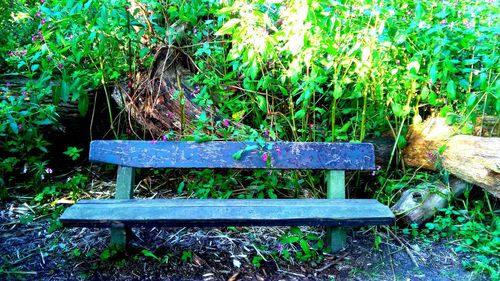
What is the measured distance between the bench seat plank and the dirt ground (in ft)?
1.20

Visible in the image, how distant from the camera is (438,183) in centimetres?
315

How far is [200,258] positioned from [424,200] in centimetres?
159

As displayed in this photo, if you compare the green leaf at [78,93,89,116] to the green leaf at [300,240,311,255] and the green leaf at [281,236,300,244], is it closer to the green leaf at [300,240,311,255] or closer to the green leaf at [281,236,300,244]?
the green leaf at [281,236,300,244]

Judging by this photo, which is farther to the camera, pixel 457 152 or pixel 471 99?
pixel 457 152

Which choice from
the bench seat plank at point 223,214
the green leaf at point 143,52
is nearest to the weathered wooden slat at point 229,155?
the bench seat plank at point 223,214

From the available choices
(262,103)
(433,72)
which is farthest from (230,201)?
(433,72)

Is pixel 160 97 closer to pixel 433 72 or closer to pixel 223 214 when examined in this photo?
pixel 223 214

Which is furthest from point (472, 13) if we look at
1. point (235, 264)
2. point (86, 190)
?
point (86, 190)

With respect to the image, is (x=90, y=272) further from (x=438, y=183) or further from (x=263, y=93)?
(x=438, y=183)

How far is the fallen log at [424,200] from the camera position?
118 inches

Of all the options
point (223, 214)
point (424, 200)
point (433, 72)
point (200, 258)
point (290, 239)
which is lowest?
point (200, 258)

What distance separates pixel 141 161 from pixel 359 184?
1.73 meters

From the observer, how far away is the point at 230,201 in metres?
2.66

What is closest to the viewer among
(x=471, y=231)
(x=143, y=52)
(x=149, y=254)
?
(x=149, y=254)
